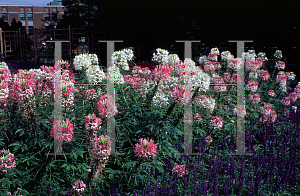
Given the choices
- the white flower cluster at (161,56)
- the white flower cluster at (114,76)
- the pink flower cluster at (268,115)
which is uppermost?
the white flower cluster at (161,56)

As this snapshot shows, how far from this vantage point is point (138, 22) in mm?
14086

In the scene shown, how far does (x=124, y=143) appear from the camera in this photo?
3.46m

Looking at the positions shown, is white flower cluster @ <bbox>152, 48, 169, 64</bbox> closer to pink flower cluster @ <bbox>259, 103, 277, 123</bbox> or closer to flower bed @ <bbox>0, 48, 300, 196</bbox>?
flower bed @ <bbox>0, 48, 300, 196</bbox>

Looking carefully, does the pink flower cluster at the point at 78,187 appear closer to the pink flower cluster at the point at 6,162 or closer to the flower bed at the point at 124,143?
the flower bed at the point at 124,143

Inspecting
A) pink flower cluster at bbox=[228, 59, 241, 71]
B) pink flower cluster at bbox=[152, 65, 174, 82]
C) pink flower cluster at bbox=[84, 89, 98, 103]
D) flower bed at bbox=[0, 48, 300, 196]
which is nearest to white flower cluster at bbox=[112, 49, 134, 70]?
flower bed at bbox=[0, 48, 300, 196]

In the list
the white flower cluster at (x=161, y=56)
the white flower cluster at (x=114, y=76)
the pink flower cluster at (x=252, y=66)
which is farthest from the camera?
the pink flower cluster at (x=252, y=66)

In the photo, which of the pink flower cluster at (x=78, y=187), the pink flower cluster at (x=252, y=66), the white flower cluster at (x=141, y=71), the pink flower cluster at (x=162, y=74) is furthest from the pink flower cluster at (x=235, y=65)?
the pink flower cluster at (x=78, y=187)

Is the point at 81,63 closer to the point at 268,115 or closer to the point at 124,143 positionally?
the point at 124,143

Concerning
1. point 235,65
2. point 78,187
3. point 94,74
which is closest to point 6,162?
point 78,187

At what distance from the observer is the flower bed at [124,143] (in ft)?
8.21

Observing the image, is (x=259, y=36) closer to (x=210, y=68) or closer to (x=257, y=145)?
(x=210, y=68)

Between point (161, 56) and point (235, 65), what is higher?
point (161, 56)

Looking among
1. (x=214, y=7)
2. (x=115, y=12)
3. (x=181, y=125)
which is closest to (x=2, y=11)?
(x=115, y=12)

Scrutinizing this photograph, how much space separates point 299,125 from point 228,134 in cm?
146
